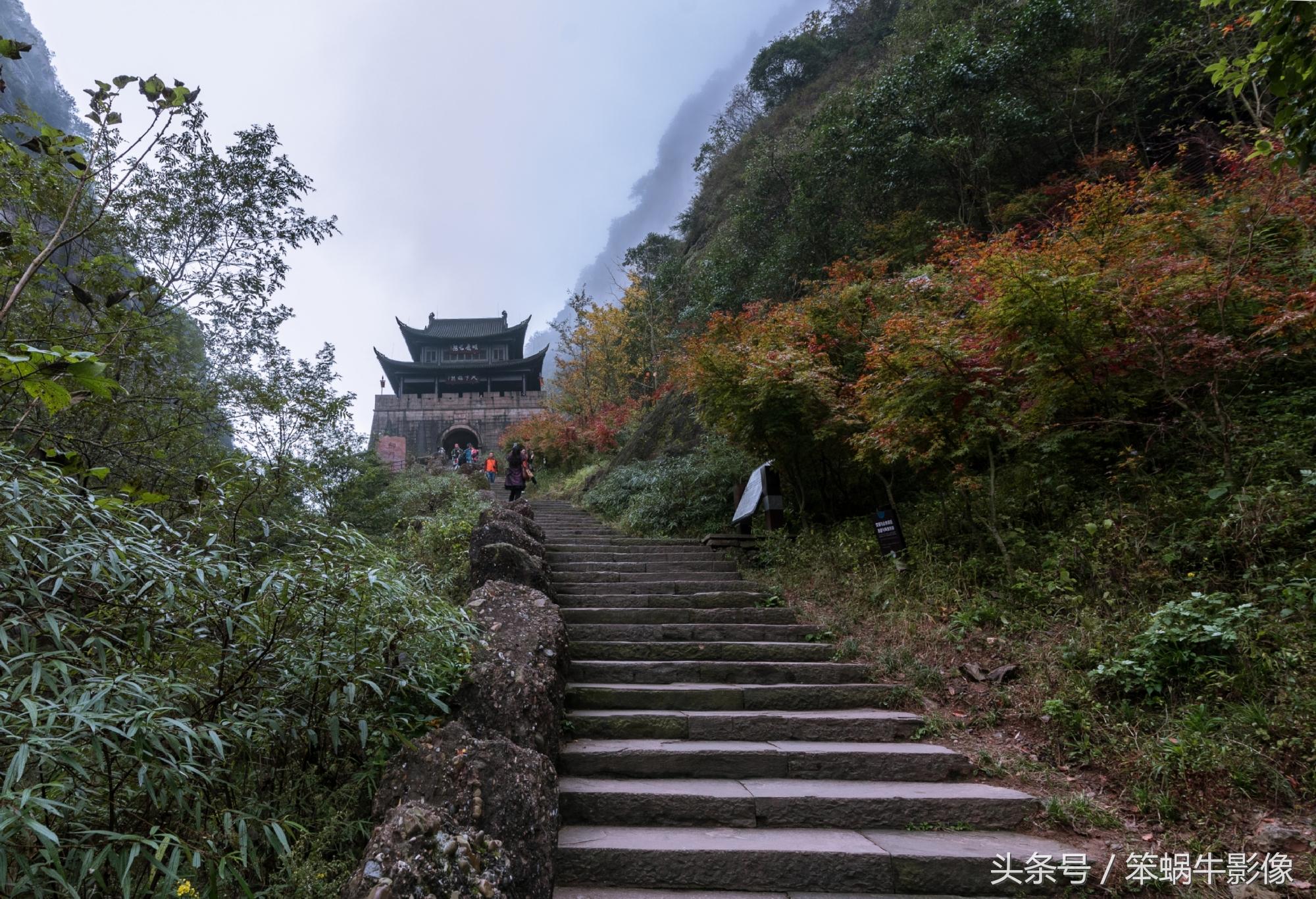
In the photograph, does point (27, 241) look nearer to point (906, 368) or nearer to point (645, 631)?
point (645, 631)

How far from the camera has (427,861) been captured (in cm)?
179

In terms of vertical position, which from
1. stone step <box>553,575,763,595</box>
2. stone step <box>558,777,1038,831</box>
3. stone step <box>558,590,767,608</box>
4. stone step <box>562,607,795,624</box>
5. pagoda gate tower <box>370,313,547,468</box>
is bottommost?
stone step <box>558,777,1038,831</box>

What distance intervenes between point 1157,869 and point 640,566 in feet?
16.0

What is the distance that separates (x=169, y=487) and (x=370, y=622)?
2991mm

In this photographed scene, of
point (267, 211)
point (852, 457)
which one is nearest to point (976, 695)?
point (852, 457)

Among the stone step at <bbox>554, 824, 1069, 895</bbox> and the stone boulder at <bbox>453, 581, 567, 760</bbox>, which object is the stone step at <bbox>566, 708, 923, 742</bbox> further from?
the stone step at <bbox>554, 824, 1069, 895</bbox>

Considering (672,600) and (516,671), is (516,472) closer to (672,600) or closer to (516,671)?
(672,600)

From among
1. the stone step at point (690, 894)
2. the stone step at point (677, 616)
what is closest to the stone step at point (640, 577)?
the stone step at point (677, 616)

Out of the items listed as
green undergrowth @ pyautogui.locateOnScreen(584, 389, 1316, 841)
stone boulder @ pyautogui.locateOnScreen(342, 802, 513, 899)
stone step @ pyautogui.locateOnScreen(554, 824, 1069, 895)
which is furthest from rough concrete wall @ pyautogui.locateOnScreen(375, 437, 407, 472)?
stone boulder @ pyautogui.locateOnScreen(342, 802, 513, 899)

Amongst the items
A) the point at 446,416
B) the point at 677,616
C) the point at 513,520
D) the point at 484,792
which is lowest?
the point at 484,792

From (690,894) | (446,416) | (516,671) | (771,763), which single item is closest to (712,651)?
(771,763)

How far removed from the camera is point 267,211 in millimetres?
6184

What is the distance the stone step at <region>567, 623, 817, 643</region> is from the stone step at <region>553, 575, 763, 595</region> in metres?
0.87

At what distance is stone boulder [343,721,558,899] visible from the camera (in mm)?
1873
